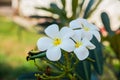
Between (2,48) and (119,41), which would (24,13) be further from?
(119,41)

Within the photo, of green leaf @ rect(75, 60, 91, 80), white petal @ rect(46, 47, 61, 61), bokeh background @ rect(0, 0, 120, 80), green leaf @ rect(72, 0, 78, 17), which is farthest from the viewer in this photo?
bokeh background @ rect(0, 0, 120, 80)

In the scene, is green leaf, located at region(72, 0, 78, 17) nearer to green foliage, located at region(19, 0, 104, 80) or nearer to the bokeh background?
green foliage, located at region(19, 0, 104, 80)

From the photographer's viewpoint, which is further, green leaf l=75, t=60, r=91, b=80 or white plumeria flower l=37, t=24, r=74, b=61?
green leaf l=75, t=60, r=91, b=80

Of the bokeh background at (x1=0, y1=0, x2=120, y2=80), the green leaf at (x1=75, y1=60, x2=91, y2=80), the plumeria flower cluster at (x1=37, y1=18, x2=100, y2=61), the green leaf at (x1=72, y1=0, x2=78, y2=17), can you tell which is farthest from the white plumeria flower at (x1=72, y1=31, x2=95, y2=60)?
the bokeh background at (x1=0, y1=0, x2=120, y2=80)

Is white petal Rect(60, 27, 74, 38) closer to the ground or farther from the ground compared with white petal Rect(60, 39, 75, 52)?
farther from the ground

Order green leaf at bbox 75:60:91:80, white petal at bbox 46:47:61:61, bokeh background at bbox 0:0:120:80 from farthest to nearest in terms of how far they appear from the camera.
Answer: bokeh background at bbox 0:0:120:80 → green leaf at bbox 75:60:91:80 → white petal at bbox 46:47:61:61

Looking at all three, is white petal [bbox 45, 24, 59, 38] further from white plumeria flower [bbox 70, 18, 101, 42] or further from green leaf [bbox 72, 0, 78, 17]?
green leaf [bbox 72, 0, 78, 17]

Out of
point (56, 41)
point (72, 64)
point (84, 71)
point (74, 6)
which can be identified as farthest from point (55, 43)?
point (74, 6)

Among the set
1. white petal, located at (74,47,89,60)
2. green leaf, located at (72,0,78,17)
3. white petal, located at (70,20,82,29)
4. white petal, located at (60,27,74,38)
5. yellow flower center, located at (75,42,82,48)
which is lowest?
white petal, located at (74,47,89,60)

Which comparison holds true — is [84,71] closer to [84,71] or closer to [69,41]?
[84,71]
